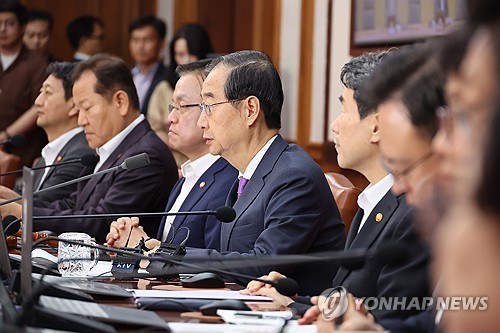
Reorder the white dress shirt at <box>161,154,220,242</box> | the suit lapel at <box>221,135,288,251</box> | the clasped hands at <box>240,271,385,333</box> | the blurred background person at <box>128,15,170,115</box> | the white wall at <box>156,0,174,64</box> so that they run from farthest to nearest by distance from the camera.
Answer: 1. the white wall at <box>156,0,174,64</box>
2. the blurred background person at <box>128,15,170,115</box>
3. the white dress shirt at <box>161,154,220,242</box>
4. the suit lapel at <box>221,135,288,251</box>
5. the clasped hands at <box>240,271,385,333</box>

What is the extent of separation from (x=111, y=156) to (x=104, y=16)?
14.9 ft

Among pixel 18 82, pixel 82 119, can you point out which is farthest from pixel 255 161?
pixel 18 82

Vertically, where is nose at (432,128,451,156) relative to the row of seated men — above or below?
above

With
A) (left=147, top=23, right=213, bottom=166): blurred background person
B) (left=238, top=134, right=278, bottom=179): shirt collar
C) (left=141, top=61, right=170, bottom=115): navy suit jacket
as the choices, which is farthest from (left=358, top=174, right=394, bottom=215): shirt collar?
(left=141, top=61, right=170, bottom=115): navy suit jacket

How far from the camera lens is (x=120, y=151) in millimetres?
4395

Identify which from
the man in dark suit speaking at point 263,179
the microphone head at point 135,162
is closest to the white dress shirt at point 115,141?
the man in dark suit speaking at point 263,179

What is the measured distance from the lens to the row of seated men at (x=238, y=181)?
2562mm

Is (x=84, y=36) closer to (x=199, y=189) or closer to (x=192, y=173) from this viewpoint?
(x=192, y=173)

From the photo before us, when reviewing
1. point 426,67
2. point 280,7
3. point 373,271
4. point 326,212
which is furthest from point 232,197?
point 280,7

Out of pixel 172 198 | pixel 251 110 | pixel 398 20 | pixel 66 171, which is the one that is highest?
pixel 398 20

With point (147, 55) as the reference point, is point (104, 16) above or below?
above

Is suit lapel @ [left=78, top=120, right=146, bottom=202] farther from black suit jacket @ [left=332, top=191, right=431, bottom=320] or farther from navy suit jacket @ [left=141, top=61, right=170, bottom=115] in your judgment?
navy suit jacket @ [left=141, top=61, right=170, bottom=115]

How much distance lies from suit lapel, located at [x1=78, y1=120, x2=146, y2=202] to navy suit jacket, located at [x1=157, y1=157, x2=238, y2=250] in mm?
687

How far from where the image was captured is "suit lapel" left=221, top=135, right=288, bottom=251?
10.3 ft
